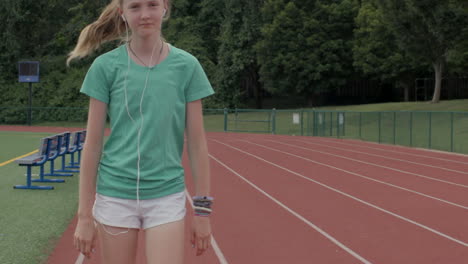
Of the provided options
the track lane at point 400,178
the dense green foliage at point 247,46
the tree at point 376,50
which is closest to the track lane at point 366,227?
the track lane at point 400,178

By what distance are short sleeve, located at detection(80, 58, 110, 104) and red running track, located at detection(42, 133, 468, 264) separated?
370 cm

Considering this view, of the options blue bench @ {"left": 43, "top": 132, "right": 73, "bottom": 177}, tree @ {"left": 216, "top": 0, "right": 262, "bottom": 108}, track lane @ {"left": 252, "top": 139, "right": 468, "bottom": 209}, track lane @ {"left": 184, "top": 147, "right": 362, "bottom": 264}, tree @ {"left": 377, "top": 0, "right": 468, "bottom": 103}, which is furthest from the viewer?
tree @ {"left": 216, "top": 0, "right": 262, "bottom": 108}

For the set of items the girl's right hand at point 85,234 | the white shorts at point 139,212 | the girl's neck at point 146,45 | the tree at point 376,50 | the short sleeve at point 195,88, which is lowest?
the girl's right hand at point 85,234

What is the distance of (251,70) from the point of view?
4719 centimetres

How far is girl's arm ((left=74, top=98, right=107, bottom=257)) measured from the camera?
8.02 ft

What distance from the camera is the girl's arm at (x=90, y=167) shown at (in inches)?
96.2

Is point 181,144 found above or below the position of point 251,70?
below

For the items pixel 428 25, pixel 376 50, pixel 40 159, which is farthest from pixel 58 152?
pixel 376 50

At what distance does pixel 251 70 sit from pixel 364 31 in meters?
9.15

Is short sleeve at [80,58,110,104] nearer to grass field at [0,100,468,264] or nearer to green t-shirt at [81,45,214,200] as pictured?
green t-shirt at [81,45,214,200]

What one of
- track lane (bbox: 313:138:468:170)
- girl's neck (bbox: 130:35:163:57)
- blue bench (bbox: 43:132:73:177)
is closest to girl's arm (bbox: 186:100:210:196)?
girl's neck (bbox: 130:35:163:57)

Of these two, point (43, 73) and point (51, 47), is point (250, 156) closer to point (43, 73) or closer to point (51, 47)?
point (43, 73)

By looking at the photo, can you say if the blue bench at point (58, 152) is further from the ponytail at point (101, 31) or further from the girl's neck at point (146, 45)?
the girl's neck at point (146, 45)

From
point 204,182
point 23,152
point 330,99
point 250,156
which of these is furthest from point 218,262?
point 330,99
